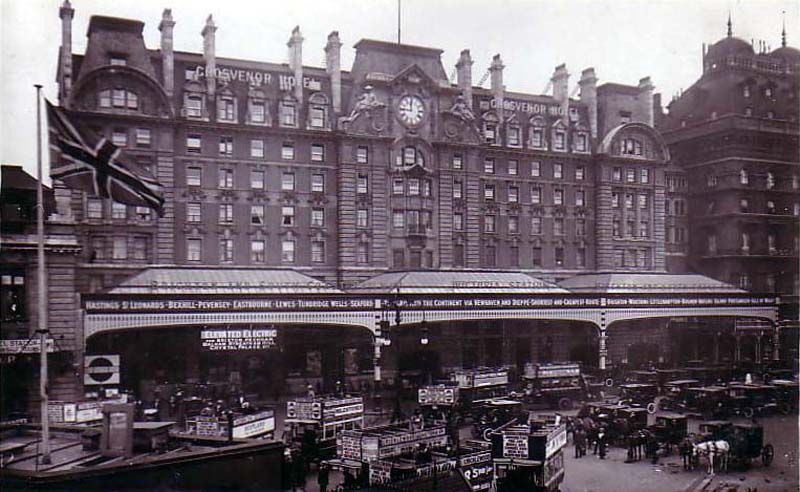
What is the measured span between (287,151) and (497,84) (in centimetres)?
1774

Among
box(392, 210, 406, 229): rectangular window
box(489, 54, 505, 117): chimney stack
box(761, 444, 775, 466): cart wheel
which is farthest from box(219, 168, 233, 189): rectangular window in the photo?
box(761, 444, 775, 466): cart wheel

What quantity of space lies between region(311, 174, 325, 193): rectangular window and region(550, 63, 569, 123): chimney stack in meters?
20.9

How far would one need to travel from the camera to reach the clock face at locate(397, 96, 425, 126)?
48844 mm

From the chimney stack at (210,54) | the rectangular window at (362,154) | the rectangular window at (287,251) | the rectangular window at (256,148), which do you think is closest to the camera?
the chimney stack at (210,54)

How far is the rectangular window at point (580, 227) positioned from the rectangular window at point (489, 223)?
7360 millimetres

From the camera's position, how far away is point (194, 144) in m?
42.6

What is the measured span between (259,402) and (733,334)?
109ft

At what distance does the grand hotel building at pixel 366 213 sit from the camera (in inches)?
1570

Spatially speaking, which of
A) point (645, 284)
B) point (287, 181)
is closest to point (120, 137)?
point (287, 181)

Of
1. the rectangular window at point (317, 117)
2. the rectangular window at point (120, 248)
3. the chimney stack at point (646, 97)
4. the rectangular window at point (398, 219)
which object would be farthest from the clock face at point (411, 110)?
the chimney stack at point (646, 97)

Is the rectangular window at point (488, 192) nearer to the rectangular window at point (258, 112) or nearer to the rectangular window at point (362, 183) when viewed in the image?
the rectangular window at point (362, 183)

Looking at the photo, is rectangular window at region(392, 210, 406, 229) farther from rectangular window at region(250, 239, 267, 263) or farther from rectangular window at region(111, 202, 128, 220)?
rectangular window at region(111, 202, 128, 220)

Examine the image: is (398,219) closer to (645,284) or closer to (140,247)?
(140,247)

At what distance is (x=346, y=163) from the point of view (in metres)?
46.9
